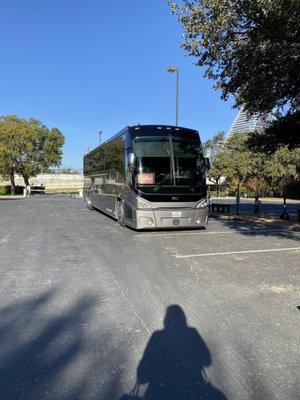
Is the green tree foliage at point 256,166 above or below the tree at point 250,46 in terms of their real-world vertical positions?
below

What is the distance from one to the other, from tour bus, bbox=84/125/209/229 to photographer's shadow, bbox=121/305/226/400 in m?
8.86

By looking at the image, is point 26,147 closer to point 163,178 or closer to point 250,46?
point 163,178

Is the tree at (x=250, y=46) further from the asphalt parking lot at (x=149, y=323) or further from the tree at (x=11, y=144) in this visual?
the tree at (x=11, y=144)

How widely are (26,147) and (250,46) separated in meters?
53.9

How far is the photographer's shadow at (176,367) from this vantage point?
3799 mm

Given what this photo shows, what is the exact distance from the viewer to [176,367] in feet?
14.1

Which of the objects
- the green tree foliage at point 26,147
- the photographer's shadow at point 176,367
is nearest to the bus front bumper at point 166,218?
the photographer's shadow at point 176,367

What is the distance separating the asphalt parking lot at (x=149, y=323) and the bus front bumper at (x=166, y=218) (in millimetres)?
3310

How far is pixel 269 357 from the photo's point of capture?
455cm

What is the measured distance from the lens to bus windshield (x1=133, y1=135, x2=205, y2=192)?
14.4 m

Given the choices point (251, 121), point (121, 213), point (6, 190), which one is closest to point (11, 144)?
point (6, 190)

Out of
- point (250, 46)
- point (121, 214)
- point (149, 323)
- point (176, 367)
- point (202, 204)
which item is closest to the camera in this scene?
point (176, 367)

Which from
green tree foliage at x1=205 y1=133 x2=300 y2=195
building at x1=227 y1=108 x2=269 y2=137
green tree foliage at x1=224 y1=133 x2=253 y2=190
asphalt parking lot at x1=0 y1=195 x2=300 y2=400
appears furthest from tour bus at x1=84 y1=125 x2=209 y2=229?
green tree foliage at x1=224 y1=133 x2=253 y2=190

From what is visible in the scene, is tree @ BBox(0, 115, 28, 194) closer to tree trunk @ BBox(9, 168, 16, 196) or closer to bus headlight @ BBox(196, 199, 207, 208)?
tree trunk @ BBox(9, 168, 16, 196)
